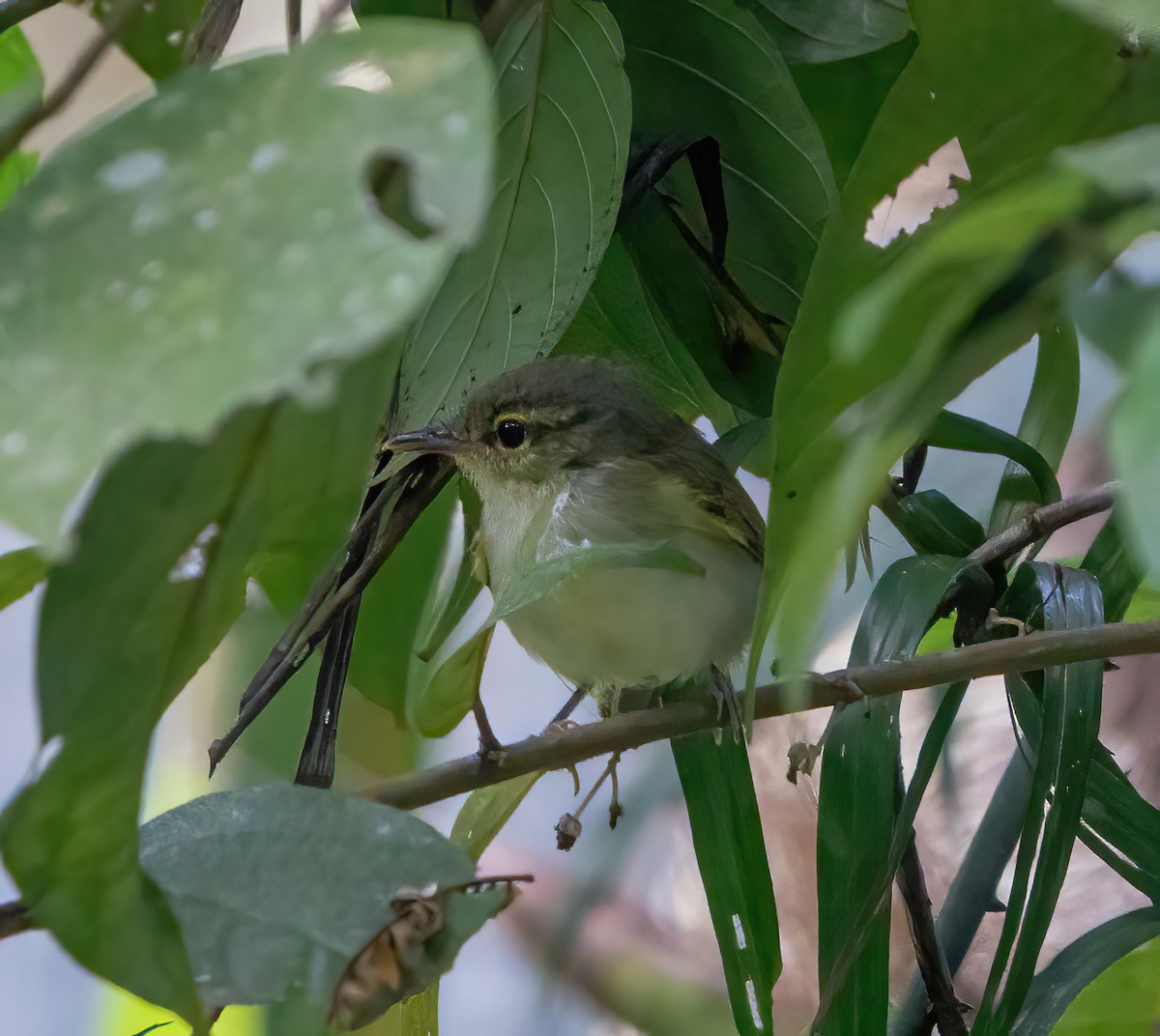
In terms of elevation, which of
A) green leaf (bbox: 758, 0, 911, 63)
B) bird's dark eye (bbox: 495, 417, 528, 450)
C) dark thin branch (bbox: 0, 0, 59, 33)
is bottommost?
dark thin branch (bbox: 0, 0, 59, 33)

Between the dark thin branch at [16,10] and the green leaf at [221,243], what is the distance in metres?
0.27

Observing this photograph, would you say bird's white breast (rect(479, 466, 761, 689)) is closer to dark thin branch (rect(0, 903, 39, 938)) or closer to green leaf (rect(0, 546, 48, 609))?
green leaf (rect(0, 546, 48, 609))

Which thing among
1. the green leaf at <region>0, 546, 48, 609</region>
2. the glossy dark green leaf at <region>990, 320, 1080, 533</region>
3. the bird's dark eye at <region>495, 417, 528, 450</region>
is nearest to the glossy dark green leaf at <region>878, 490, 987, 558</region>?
the glossy dark green leaf at <region>990, 320, 1080, 533</region>

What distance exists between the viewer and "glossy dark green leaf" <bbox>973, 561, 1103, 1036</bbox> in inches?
25.8

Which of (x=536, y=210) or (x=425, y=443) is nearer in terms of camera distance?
(x=536, y=210)

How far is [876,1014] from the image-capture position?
2.27 ft

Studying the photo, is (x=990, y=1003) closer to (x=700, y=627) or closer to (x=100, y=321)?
(x=700, y=627)

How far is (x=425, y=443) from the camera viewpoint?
86 cm

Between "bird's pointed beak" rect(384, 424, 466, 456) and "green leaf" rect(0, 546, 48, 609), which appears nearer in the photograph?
"green leaf" rect(0, 546, 48, 609)

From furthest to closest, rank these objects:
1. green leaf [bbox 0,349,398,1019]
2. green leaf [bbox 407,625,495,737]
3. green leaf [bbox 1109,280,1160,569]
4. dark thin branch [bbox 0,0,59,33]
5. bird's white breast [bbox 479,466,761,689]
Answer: bird's white breast [bbox 479,466,761,689], green leaf [bbox 407,625,495,737], dark thin branch [bbox 0,0,59,33], green leaf [bbox 0,349,398,1019], green leaf [bbox 1109,280,1160,569]

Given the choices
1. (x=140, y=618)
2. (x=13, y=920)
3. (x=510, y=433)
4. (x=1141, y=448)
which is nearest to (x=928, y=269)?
(x=1141, y=448)

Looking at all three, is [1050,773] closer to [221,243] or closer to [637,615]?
[637,615]

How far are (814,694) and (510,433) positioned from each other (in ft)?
2.04

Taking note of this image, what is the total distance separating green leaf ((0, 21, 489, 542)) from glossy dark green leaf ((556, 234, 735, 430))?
0.59 metres
